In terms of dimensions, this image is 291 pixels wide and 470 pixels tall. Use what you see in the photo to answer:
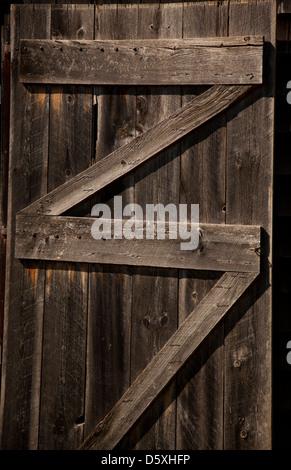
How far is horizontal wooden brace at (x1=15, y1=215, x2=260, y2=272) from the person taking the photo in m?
2.32

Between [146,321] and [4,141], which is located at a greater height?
[4,141]

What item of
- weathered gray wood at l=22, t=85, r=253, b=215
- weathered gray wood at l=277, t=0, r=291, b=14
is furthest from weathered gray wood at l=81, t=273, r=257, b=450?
weathered gray wood at l=277, t=0, r=291, b=14

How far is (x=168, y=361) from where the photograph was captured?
2.40 m

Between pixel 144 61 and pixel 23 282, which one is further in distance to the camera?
pixel 23 282

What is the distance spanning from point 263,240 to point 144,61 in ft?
3.15

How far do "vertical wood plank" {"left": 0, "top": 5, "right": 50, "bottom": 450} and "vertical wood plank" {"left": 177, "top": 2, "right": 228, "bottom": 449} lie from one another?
69 centimetres

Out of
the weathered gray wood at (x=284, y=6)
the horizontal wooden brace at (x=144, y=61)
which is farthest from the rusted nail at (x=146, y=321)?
the weathered gray wood at (x=284, y=6)

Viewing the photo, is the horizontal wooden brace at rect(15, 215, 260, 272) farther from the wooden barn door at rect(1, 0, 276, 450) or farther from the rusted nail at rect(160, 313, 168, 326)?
the rusted nail at rect(160, 313, 168, 326)

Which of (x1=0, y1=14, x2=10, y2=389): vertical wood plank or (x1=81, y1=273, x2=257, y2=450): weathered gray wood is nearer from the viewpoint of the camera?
(x1=81, y1=273, x2=257, y2=450): weathered gray wood

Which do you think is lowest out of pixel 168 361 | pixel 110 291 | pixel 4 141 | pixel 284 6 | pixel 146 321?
pixel 168 361

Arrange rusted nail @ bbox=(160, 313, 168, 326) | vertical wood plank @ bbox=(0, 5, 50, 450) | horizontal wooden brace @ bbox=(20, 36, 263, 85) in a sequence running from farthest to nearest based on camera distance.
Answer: vertical wood plank @ bbox=(0, 5, 50, 450)
rusted nail @ bbox=(160, 313, 168, 326)
horizontal wooden brace @ bbox=(20, 36, 263, 85)

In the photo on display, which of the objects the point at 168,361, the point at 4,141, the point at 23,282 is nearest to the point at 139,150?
the point at 4,141

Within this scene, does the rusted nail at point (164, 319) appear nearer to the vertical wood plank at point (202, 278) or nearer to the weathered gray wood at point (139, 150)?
the vertical wood plank at point (202, 278)

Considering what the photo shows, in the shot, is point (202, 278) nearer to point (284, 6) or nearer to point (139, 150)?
point (139, 150)
